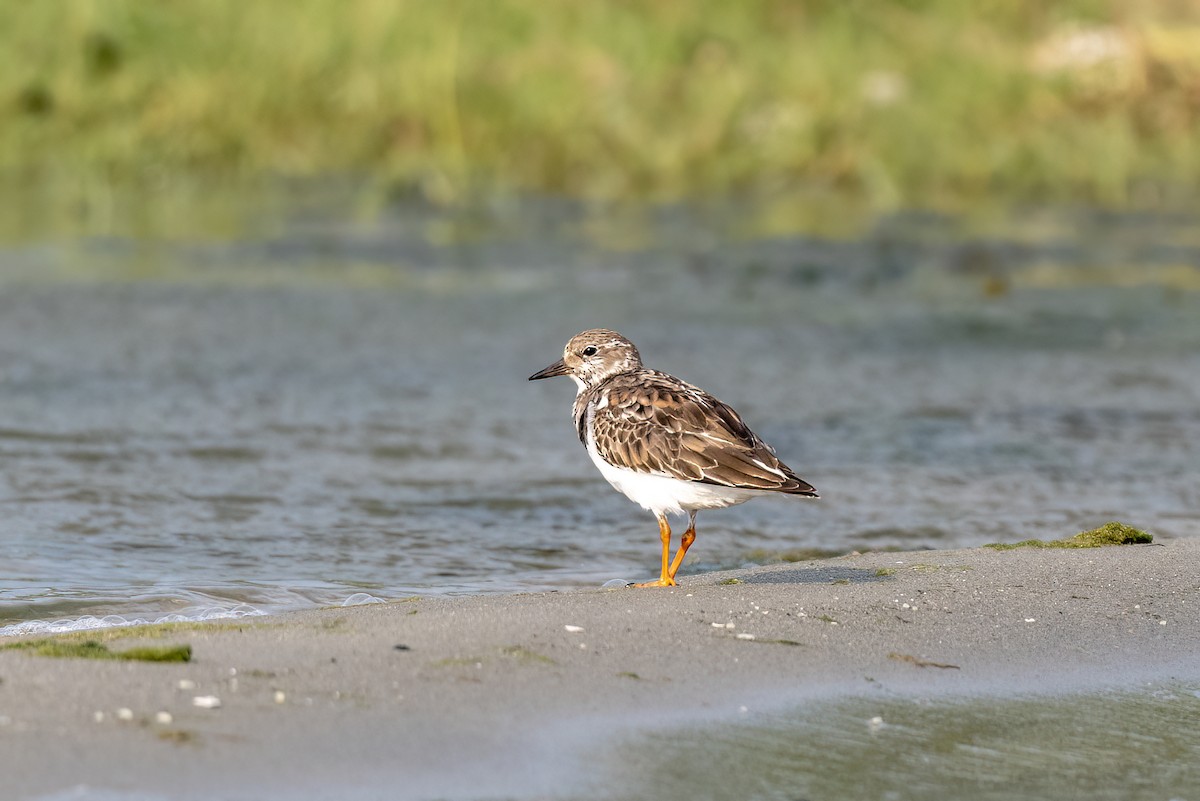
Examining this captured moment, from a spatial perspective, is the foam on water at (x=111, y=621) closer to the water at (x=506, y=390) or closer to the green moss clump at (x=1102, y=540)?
the water at (x=506, y=390)

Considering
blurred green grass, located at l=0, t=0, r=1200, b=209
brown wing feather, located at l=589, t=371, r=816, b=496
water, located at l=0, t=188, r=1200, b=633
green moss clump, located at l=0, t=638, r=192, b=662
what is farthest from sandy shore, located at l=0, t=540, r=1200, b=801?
blurred green grass, located at l=0, t=0, r=1200, b=209

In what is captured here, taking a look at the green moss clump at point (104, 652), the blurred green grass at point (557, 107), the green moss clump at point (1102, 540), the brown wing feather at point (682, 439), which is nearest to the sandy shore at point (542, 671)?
the green moss clump at point (104, 652)

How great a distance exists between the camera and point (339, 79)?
1862 centimetres

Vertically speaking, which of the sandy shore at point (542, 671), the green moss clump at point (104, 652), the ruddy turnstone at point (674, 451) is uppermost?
the ruddy turnstone at point (674, 451)

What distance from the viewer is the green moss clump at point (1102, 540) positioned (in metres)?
6.49

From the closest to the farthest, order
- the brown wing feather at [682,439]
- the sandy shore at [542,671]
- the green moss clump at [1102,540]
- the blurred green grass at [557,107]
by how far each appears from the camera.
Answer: the sandy shore at [542,671] < the brown wing feather at [682,439] < the green moss clump at [1102,540] < the blurred green grass at [557,107]

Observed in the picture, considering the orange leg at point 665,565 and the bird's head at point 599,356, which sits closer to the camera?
the orange leg at point 665,565

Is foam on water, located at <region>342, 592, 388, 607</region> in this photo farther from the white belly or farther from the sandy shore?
the white belly

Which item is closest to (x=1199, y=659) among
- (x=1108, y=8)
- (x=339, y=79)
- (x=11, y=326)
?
(x=11, y=326)

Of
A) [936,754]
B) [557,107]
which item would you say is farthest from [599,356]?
[557,107]

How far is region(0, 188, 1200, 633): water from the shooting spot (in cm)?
711

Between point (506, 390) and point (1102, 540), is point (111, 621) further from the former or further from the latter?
point (506, 390)

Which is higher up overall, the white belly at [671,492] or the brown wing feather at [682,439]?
the brown wing feather at [682,439]

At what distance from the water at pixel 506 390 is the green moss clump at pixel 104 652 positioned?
1210 mm
